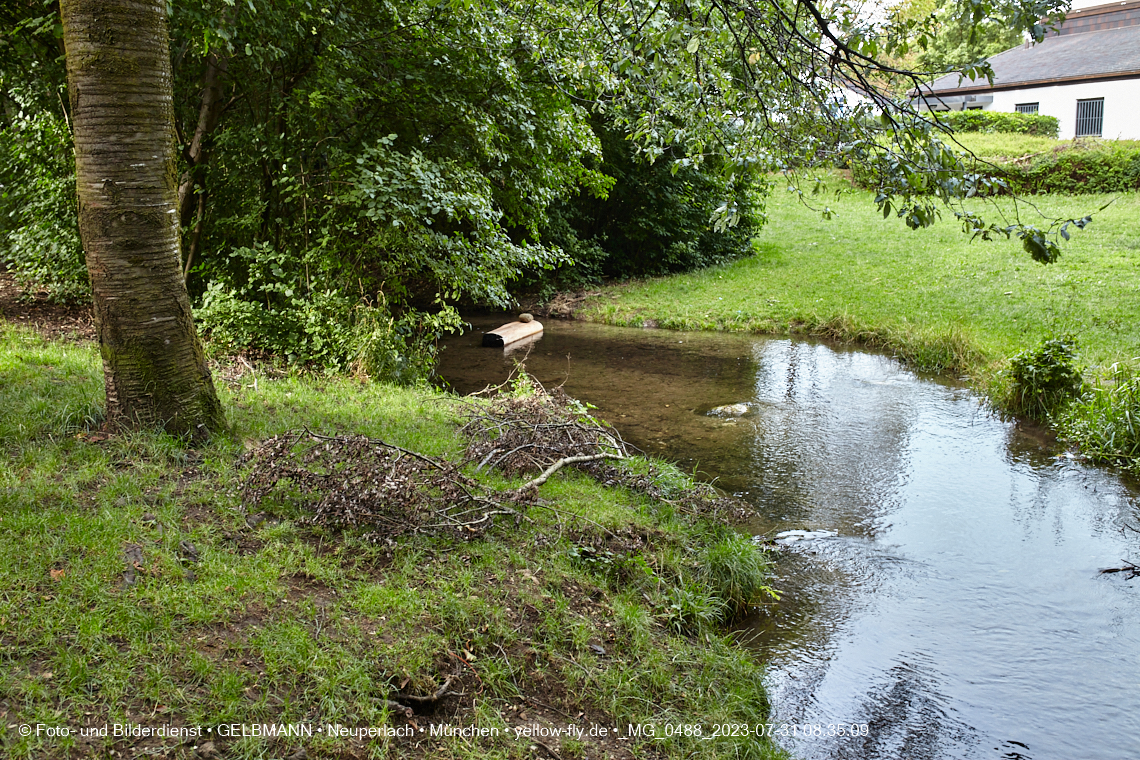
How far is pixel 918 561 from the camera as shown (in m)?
5.90

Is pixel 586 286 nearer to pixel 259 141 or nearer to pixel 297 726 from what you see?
pixel 259 141

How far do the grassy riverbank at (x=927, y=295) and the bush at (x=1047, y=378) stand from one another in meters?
1.13

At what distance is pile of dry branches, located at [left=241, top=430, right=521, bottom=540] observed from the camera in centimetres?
446

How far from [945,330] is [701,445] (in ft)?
20.9

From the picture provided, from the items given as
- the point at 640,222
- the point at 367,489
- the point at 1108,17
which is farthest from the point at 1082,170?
the point at 367,489

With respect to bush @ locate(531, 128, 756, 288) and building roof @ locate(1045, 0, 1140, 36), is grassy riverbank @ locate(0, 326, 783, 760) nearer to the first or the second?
bush @ locate(531, 128, 756, 288)

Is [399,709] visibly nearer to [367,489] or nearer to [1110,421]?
[367,489]

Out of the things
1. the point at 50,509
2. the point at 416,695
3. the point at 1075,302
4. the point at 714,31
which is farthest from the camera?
the point at 1075,302

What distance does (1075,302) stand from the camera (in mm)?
13266

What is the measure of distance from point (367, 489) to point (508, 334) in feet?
32.1

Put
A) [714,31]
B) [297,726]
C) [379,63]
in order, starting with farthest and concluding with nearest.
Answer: [379,63] < [714,31] < [297,726]

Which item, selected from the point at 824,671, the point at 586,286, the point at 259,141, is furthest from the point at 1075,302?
the point at 259,141

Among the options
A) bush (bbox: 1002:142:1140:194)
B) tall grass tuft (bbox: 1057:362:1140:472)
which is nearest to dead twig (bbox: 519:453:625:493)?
tall grass tuft (bbox: 1057:362:1140:472)

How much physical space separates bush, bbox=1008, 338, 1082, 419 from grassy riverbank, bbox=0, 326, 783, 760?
19.3 ft
